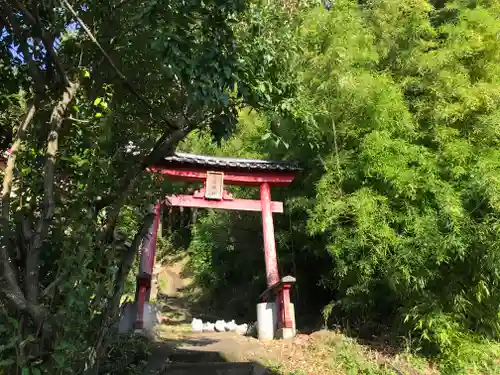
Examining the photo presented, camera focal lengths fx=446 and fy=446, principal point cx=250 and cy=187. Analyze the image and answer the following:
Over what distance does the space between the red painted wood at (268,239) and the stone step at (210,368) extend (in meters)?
2.01

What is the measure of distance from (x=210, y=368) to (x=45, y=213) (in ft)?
8.21

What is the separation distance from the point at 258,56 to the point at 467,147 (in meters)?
3.05

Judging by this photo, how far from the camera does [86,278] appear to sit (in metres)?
2.50

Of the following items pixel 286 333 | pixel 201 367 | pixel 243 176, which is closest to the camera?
pixel 201 367

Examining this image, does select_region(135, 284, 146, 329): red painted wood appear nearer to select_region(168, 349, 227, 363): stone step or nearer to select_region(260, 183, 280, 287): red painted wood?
select_region(168, 349, 227, 363): stone step

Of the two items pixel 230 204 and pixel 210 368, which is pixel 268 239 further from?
pixel 210 368

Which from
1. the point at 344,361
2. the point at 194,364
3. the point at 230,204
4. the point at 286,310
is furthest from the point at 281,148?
the point at 194,364

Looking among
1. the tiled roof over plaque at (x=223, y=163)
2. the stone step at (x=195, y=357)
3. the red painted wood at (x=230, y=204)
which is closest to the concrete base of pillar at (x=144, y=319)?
the stone step at (x=195, y=357)

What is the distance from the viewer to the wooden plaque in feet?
22.9

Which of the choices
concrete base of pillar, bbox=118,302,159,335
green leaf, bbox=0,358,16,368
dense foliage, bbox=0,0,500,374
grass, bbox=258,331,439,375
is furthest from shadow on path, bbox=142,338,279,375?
green leaf, bbox=0,358,16,368

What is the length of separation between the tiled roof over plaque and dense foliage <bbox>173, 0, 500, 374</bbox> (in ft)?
1.52

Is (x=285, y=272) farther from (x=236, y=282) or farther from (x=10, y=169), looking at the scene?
(x=10, y=169)

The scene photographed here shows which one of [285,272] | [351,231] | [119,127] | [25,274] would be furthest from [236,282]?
[25,274]

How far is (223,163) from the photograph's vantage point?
7.01m
